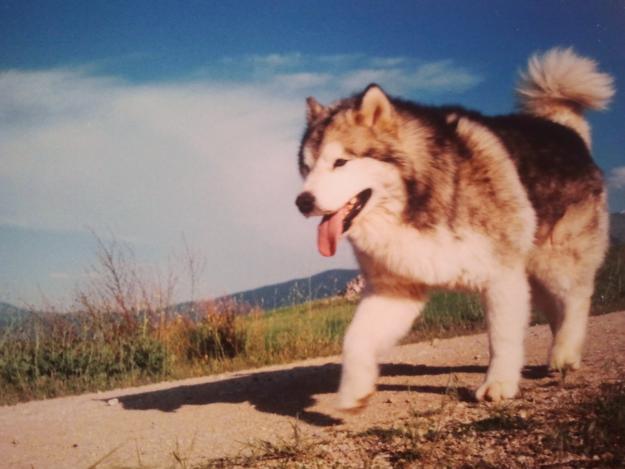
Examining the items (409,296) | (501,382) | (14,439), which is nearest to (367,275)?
(409,296)

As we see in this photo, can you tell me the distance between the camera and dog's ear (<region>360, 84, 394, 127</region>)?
420 cm

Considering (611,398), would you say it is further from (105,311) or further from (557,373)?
(105,311)

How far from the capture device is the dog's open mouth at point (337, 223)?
4.02 metres

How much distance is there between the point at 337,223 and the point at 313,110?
1186 millimetres

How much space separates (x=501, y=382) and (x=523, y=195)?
4.27 ft

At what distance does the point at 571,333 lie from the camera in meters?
4.92

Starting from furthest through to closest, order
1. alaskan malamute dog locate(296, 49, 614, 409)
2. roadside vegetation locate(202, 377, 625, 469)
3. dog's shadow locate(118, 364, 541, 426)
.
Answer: dog's shadow locate(118, 364, 541, 426) < alaskan malamute dog locate(296, 49, 614, 409) < roadside vegetation locate(202, 377, 625, 469)

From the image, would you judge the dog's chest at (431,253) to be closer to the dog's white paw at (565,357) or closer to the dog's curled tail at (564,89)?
the dog's white paw at (565,357)

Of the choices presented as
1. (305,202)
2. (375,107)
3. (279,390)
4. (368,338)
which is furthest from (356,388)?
(279,390)

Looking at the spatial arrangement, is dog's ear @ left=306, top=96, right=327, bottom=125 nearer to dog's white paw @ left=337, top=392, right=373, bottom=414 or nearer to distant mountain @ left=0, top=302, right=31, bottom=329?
dog's white paw @ left=337, top=392, right=373, bottom=414

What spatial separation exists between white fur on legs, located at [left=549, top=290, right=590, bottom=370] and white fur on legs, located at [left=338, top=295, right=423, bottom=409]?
131cm

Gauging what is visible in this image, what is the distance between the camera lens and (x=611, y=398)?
3078 millimetres

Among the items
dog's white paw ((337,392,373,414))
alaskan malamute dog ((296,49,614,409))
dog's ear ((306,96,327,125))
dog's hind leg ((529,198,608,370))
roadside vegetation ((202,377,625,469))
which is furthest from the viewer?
dog's hind leg ((529,198,608,370))

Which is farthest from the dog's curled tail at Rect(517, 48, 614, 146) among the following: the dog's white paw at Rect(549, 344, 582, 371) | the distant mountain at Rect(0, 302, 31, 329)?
the distant mountain at Rect(0, 302, 31, 329)
